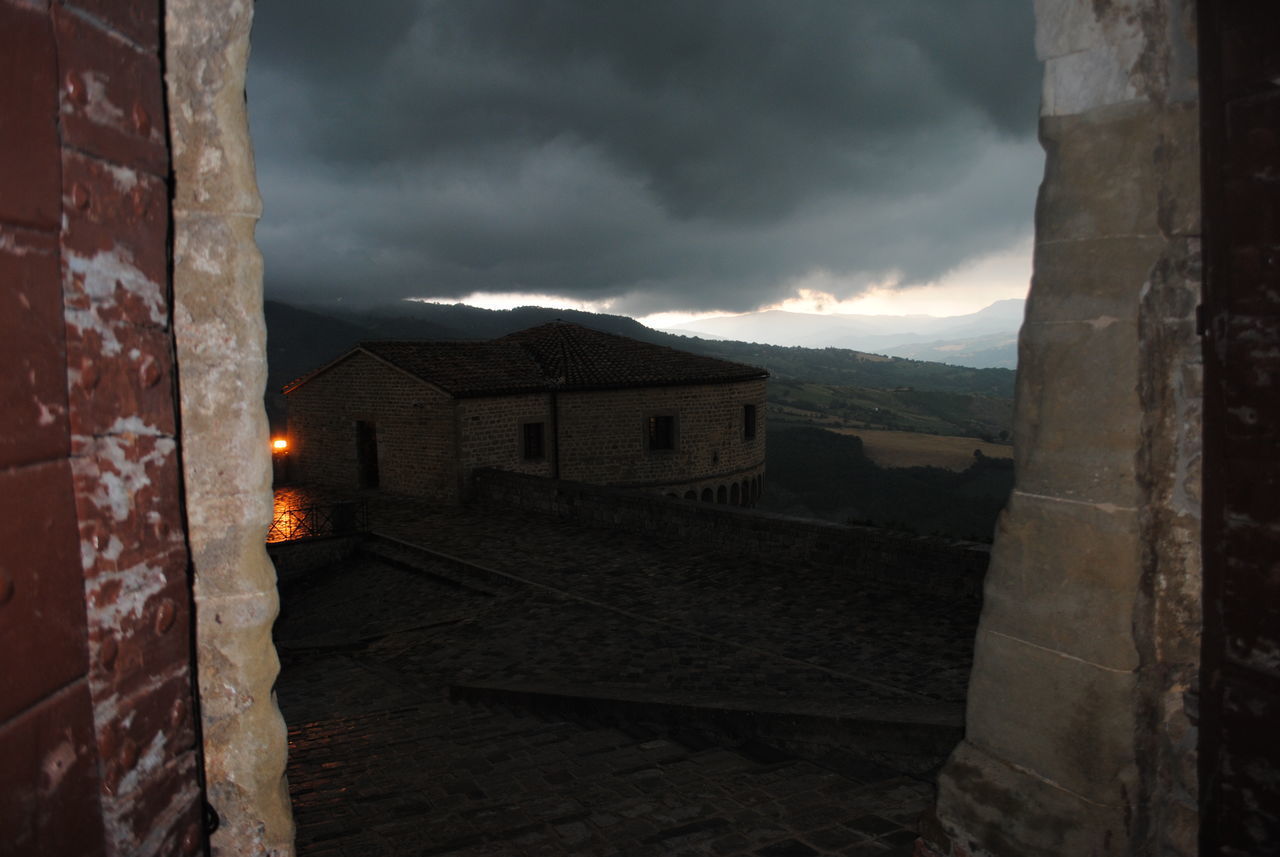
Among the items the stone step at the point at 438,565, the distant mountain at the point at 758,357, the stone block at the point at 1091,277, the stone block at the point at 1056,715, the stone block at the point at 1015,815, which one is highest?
the distant mountain at the point at 758,357

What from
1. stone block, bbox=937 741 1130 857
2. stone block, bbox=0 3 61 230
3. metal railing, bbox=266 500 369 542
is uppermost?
stone block, bbox=0 3 61 230

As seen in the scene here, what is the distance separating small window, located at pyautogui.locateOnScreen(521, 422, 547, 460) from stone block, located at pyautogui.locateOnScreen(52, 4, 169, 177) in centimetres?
2202

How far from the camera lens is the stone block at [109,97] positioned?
66.1 inches

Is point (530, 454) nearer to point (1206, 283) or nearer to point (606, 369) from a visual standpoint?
point (606, 369)

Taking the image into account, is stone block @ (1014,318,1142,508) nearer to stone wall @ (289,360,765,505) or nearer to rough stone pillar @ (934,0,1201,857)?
rough stone pillar @ (934,0,1201,857)

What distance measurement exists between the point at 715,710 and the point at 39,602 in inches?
232

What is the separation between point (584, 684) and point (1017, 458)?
6.10 m

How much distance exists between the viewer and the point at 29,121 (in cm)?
153

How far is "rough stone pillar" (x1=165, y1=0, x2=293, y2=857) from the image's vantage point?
7.32 feet

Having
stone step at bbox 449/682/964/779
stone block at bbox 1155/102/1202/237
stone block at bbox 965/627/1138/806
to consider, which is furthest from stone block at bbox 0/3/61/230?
stone step at bbox 449/682/964/779

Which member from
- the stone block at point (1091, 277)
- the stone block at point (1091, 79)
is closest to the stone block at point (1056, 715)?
the stone block at point (1091, 277)

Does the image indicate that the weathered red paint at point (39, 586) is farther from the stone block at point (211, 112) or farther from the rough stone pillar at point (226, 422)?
the stone block at point (211, 112)

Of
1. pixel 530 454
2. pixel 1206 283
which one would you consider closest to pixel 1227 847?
pixel 1206 283

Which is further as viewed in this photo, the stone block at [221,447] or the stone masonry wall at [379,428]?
the stone masonry wall at [379,428]
